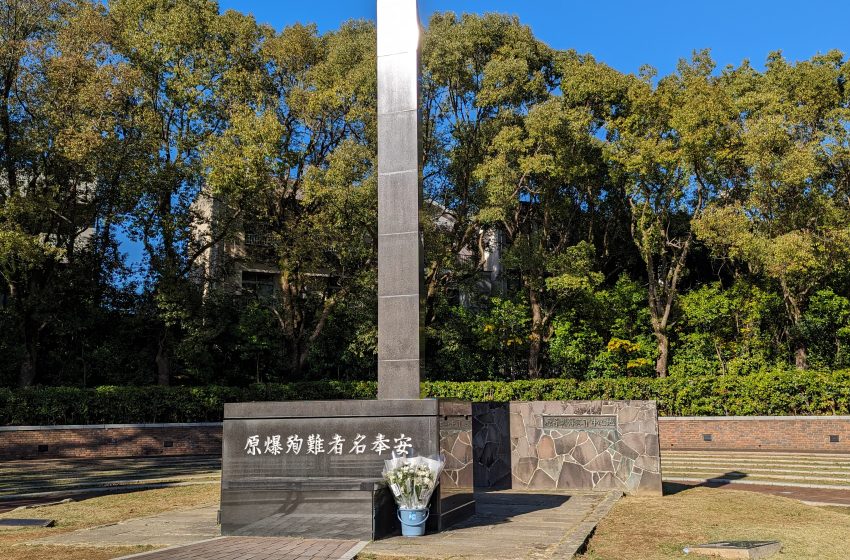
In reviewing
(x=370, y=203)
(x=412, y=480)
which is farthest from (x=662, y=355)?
(x=412, y=480)

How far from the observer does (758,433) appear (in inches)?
751

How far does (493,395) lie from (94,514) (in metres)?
14.1

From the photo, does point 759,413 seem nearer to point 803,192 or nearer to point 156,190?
point 803,192

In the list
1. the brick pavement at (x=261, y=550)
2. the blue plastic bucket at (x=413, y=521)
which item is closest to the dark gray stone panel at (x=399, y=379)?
the blue plastic bucket at (x=413, y=521)

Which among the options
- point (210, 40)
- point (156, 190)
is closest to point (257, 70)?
point (210, 40)

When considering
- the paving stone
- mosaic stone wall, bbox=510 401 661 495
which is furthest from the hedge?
the paving stone

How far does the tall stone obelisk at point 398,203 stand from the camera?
27.7 feet

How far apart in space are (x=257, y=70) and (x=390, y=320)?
15.7 metres

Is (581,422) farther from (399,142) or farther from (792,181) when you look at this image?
(792,181)

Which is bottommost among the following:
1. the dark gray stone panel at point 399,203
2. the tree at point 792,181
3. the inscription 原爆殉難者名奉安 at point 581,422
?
the inscription 原爆殉難者名奉安 at point 581,422

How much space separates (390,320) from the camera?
8539 mm

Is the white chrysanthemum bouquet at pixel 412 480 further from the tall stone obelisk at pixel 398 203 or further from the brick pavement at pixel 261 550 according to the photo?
the tall stone obelisk at pixel 398 203

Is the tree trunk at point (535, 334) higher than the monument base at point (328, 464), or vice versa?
the tree trunk at point (535, 334)

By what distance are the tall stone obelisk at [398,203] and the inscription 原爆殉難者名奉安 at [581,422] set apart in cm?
386
